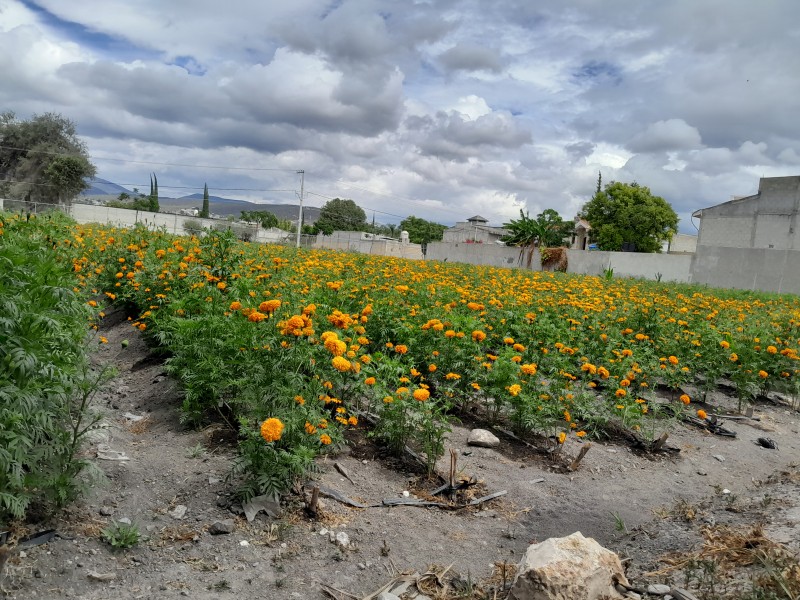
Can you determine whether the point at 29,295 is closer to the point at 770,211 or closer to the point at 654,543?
the point at 654,543

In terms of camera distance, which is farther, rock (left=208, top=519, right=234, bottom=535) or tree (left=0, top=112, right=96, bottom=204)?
tree (left=0, top=112, right=96, bottom=204)

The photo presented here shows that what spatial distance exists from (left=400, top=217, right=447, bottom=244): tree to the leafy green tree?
18531 mm

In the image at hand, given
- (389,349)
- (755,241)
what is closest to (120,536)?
(389,349)

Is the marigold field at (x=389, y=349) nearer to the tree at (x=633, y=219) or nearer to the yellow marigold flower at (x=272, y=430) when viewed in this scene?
the yellow marigold flower at (x=272, y=430)

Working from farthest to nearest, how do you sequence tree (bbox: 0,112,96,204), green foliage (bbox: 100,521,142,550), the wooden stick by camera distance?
1. tree (bbox: 0,112,96,204)
2. the wooden stick
3. green foliage (bbox: 100,521,142,550)

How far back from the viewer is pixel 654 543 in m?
3.64

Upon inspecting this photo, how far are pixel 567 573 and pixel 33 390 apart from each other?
2.51m

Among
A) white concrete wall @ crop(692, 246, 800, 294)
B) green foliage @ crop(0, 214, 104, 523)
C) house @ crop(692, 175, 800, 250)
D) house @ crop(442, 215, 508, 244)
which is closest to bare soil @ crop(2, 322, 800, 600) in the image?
green foliage @ crop(0, 214, 104, 523)

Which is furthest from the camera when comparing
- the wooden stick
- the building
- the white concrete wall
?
the building

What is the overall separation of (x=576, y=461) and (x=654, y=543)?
4.30 feet

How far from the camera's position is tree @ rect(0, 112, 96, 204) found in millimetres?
45594

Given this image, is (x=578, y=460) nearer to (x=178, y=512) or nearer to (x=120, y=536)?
(x=178, y=512)

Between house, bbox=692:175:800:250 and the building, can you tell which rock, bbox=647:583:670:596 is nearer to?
the building

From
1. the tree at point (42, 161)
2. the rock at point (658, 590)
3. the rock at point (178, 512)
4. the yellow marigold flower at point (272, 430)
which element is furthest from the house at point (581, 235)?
the yellow marigold flower at point (272, 430)
